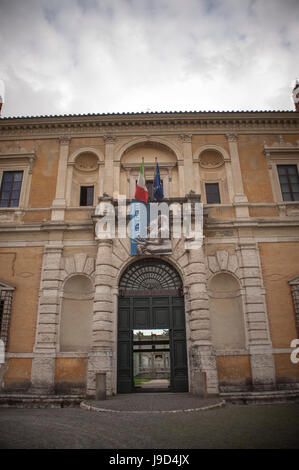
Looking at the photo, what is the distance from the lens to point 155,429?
247 inches

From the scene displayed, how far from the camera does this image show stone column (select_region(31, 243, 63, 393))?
1191 centimetres

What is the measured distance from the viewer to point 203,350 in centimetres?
1132

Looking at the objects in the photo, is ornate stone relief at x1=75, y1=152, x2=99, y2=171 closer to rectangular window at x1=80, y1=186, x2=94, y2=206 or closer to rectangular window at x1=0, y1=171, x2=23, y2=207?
rectangular window at x1=80, y1=186, x2=94, y2=206

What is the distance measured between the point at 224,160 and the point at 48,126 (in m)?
9.09

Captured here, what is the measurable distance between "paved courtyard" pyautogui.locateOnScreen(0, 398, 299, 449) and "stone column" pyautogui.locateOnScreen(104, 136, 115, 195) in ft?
31.1

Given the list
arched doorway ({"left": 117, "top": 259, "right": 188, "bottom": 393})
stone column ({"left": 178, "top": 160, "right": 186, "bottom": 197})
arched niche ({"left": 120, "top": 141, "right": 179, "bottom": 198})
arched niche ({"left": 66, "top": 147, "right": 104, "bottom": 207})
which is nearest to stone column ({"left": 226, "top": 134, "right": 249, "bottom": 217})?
stone column ({"left": 178, "top": 160, "right": 186, "bottom": 197})

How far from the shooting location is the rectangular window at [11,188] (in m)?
15.1

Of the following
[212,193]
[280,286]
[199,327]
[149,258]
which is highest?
[212,193]

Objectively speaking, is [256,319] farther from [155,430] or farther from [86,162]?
[86,162]

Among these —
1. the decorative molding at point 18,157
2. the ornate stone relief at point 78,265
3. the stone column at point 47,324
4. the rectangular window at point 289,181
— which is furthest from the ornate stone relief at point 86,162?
the rectangular window at point 289,181

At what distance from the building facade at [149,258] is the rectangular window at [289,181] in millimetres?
58

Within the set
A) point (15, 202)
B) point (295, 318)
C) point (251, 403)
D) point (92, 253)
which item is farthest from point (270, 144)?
point (15, 202)

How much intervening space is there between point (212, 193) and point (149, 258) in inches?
181

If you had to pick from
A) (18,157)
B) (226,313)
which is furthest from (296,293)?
(18,157)
